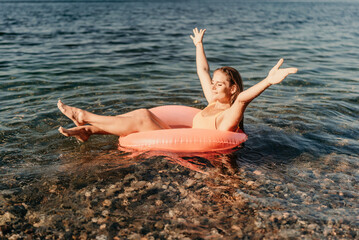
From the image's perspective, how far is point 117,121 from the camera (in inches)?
159

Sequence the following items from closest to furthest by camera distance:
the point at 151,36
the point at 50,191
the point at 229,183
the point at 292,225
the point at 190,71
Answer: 1. the point at 292,225
2. the point at 50,191
3. the point at 229,183
4. the point at 190,71
5. the point at 151,36

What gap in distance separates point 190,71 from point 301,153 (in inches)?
194

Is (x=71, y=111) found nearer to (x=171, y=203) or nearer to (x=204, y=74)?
(x=171, y=203)

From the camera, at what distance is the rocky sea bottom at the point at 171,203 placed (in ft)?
9.29

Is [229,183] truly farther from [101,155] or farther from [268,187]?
[101,155]

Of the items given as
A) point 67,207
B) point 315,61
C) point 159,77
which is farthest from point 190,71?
point 67,207

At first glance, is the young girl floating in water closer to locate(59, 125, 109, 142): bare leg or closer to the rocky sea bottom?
locate(59, 125, 109, 142): bare leg

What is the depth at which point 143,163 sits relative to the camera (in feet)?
13.0

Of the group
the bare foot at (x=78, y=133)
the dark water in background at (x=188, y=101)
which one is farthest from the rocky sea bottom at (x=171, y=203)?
the bare foot at (x=78, y=133)

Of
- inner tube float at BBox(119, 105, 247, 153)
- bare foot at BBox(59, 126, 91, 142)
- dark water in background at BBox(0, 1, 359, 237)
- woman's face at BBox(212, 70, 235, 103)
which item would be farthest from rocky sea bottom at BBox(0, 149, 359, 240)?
woman's face at BBox(212, 70, 235, 103)

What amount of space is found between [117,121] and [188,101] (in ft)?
8.76

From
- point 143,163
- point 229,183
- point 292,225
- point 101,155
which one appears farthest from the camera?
point 101,155

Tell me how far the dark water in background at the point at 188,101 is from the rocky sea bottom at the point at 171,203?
33 millimetres

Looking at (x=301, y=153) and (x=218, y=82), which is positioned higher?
(x=218, y=82)
